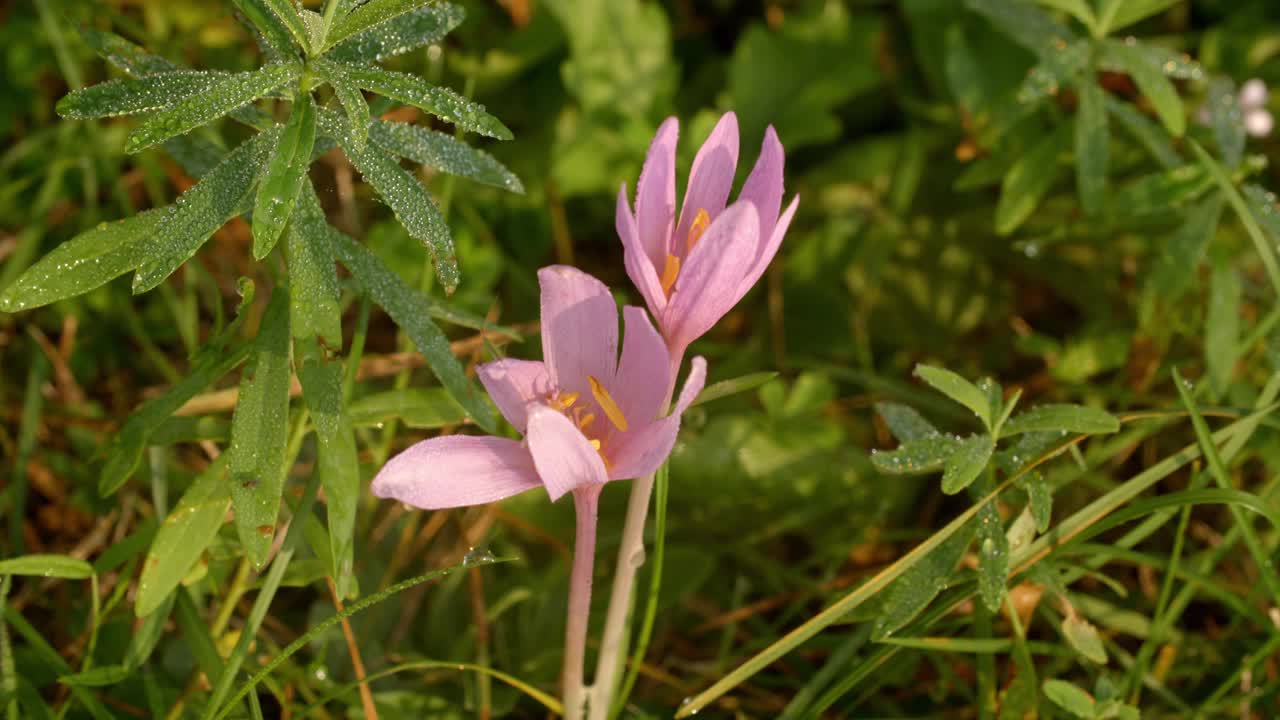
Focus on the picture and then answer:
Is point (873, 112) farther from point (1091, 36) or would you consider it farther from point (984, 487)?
point (984, 487)

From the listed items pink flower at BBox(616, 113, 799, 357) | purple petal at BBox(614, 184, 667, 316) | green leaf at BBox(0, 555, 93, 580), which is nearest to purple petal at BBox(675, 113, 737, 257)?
pink flower at BBox(616, 113, 799, 357)

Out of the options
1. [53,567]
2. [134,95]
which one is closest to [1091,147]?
[134,95]

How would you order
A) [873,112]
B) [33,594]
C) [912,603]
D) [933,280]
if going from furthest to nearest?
[873,112] < [933,280] < [33,594] < [912,603]

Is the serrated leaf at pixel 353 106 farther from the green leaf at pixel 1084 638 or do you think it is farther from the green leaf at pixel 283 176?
the green leaf at pixel 1084 638

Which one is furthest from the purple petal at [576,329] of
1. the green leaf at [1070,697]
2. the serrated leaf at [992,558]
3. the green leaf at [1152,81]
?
the green leaf at [1152,81]

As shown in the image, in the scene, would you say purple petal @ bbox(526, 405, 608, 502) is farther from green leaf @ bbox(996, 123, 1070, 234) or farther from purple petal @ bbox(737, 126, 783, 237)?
green leaf @ bbox(996, 123, 1070, 234)

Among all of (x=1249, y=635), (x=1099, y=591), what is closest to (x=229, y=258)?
(x=1099, y=591)
